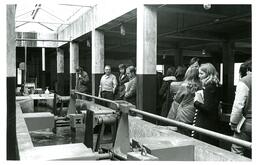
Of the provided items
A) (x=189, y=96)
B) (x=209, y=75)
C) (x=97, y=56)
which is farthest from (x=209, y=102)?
(x=97, y=56)

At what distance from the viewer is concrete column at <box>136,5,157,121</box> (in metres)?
4.73

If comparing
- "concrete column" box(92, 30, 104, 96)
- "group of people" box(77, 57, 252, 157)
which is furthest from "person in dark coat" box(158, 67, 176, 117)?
"concrete column" box(92, 30, 104, 96)

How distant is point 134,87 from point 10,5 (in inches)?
131

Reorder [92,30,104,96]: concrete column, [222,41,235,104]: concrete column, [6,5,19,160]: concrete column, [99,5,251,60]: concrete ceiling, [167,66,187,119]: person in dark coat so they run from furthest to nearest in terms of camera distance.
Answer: [222,41,235,104]: concrete column → [92,30,104,96]: concrete column → [99,5,251,60]: concrete ceiling → [167,66,187,119]: person in dark coat → [6,5,19,160]: concrete column

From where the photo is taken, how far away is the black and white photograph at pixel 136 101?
6.32ft

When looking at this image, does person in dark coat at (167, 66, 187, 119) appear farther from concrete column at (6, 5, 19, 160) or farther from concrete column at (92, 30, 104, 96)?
concrete column at (92, 30, 104, 96)

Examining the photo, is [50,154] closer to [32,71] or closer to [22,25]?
[22,25]

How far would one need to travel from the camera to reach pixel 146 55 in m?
4.76

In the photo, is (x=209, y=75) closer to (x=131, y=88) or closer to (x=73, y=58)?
(x=131, y=88)

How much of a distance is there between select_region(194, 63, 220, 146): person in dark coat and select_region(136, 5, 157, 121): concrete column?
1.85m

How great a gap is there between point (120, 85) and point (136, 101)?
3.60 ft

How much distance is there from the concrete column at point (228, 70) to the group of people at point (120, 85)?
6302 mm

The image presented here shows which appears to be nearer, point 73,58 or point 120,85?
point 120,85

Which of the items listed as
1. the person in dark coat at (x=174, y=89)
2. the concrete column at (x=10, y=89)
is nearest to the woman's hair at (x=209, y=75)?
the person in dark coat at (x=174, y=89)
